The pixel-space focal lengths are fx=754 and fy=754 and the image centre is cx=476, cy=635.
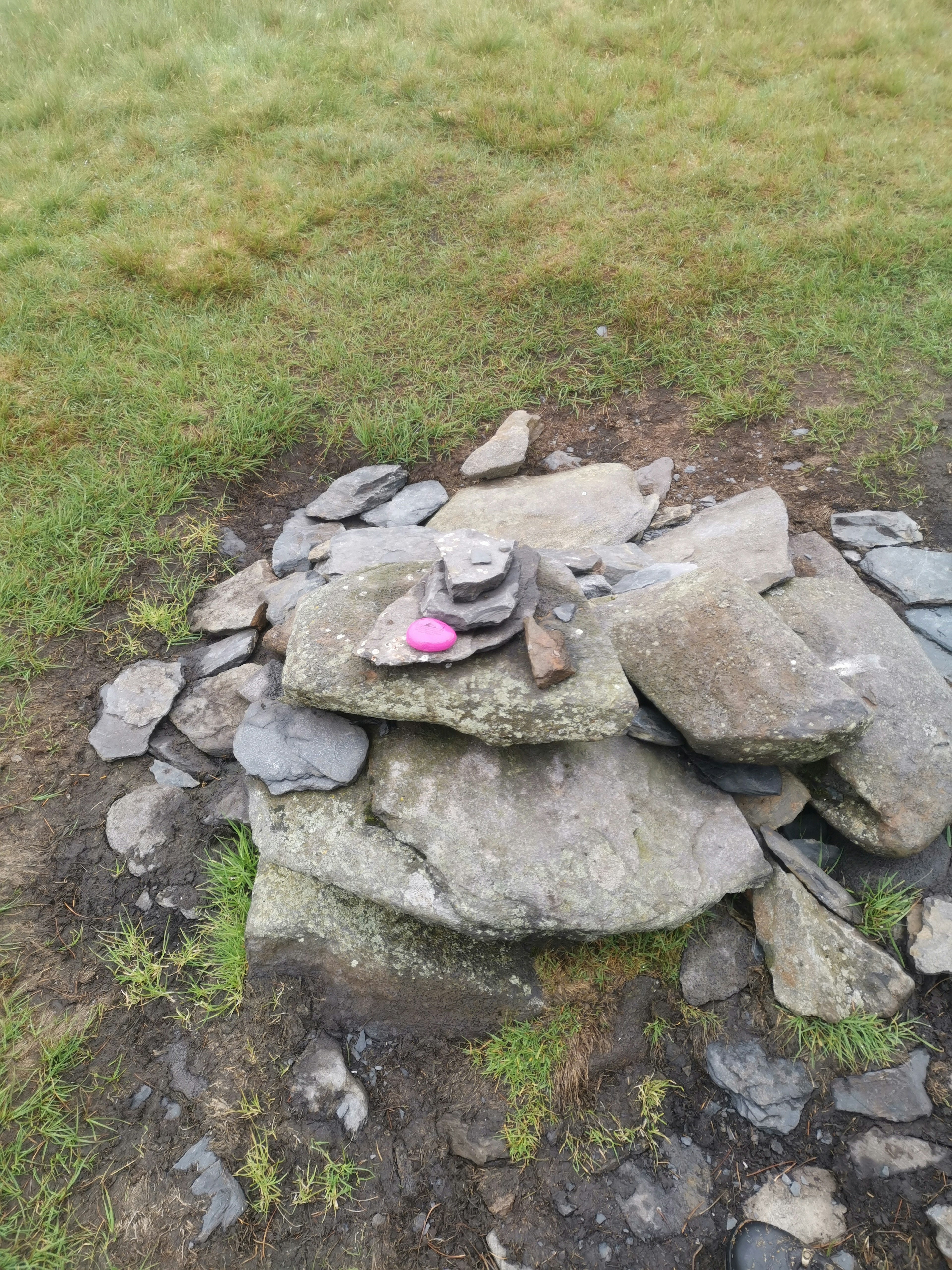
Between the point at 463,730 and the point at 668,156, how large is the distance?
18.0 ft

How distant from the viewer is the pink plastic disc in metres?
2.45

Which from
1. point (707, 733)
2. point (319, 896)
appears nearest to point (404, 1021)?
point (319, 896)

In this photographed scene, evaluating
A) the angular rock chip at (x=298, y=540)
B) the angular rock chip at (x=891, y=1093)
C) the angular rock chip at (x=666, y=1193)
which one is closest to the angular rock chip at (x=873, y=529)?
the angular rock chip at (x=891, y=1093)

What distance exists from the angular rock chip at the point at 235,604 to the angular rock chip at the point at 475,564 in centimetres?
127

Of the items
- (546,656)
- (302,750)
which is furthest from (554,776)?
(302,750)

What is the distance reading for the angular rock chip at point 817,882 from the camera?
2.70m

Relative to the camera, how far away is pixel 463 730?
7.98 feet

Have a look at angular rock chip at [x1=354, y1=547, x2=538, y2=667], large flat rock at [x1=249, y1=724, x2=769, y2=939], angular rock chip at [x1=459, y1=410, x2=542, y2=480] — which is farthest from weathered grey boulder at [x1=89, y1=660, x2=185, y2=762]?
angular rock chip at [x1=459, y1=410, x2=542, y2=480]

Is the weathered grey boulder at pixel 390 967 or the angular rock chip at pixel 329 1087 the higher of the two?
the weathered grey boulder at pixel 390 967

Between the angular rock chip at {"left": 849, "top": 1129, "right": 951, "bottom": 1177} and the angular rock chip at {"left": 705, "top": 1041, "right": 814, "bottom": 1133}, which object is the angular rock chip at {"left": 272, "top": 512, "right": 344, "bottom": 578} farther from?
the angular rock chip at {"left": 849, "top": 1129, "right": 951, "bottom": 1177}

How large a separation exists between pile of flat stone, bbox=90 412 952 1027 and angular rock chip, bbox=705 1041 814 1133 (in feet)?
0.66

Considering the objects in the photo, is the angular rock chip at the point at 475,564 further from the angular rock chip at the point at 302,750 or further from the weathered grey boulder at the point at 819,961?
the weathered grey boulder at the point at 819,961

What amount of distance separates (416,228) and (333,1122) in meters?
5.60

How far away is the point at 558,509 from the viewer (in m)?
3.96
